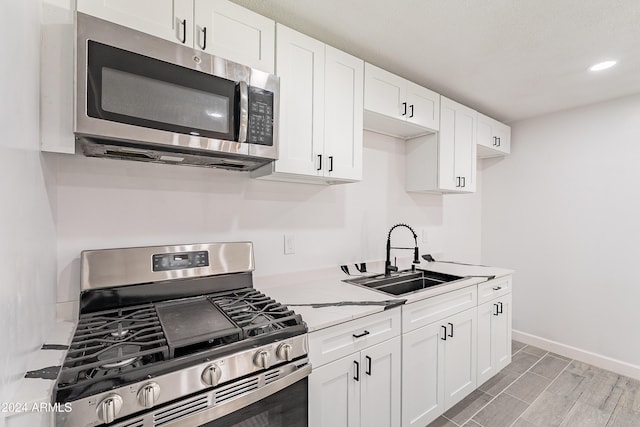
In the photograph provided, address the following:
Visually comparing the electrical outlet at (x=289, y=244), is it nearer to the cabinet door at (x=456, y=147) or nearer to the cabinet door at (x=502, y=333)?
the cabinet door at (x=456, y=147)

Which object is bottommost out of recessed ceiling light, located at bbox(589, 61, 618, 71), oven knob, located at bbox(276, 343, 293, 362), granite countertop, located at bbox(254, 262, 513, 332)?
oven knob, located at bbox(276, 343, 293, 362)

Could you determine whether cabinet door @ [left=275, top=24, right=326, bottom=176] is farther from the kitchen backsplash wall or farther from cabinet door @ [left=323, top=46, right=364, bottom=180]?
the kitchen backsplash wall

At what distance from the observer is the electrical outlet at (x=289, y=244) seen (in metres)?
1.88

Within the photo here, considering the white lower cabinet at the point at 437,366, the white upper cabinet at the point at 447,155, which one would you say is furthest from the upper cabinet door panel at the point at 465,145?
the white lower cabinet at the point at 437,366

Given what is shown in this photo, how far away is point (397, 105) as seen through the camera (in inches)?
80.8

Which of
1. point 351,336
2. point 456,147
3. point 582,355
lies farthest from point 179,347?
point 582,355

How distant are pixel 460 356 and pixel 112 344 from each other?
2063mm

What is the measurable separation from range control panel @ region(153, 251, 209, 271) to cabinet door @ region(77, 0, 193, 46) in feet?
3.17

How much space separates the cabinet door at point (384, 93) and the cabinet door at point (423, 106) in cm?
7

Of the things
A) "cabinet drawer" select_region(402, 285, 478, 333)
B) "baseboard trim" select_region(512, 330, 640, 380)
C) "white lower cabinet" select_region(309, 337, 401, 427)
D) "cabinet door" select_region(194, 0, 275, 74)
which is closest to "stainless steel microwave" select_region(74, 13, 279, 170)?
"cabinet door" select_region(194, 0, 275, 74)

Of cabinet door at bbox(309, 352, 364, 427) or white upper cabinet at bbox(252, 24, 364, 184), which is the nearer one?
cabinet door at bbox(309, 352, 364, 427)

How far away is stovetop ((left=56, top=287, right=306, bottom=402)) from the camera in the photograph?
809mm

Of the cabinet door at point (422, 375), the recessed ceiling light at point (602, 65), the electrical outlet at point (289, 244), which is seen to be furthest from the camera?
the recessed ceiling light at point (602, 65)

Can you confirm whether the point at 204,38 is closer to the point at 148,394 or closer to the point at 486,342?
the point at 148,394
